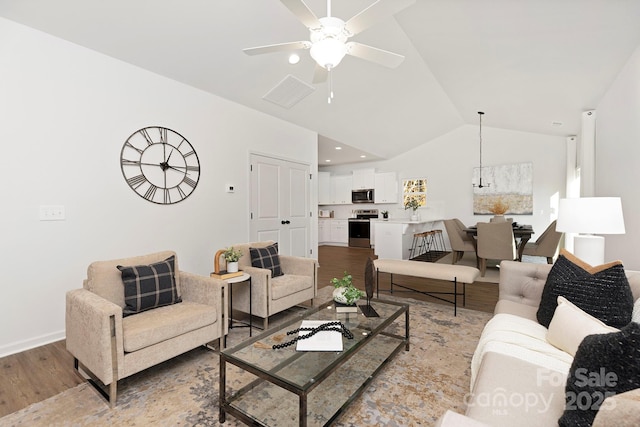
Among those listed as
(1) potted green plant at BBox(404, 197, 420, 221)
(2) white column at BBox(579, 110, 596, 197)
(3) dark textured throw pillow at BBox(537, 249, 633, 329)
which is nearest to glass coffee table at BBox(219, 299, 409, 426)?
(3) dark textured throw pillow at BBox(537, 249, 633, 329)

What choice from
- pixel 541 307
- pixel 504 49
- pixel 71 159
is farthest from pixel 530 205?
pixel 71 159

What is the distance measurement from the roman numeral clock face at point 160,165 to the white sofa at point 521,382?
10.8 feet

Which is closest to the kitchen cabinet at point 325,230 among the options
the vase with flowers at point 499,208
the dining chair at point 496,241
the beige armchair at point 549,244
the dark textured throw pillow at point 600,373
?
the vase with flowers at point 499,208

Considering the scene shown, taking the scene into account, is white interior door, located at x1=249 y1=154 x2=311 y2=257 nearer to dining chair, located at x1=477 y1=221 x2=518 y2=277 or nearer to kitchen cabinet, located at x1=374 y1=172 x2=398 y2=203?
dining chair, located at x1=477 y1=221 x2=518 y2=277

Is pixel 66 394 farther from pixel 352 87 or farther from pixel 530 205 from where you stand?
pixel 530 205

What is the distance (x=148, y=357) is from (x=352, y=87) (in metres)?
3.97

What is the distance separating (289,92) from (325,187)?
17.3 feet

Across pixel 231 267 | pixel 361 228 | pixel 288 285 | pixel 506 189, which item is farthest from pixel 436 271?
pixel 361 228

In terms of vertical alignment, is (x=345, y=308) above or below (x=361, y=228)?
below

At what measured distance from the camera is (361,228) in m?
8.48

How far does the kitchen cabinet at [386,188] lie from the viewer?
27.1 ft

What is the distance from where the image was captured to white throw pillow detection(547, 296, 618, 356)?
139 centimetres

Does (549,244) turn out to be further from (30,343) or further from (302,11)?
(30,343)

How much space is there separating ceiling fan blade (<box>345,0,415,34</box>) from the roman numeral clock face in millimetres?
2437
